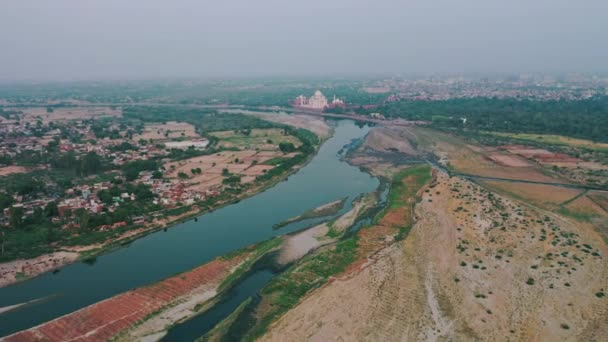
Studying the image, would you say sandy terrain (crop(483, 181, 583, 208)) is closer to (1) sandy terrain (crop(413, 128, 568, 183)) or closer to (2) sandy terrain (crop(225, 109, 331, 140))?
(1) sandy terrain (crop(413, 128, 568, 183))

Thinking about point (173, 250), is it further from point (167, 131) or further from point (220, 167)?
point (167, 131)

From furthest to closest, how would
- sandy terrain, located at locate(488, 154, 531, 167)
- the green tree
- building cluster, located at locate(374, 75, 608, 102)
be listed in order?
building cluster, located at locate(374, 75, 608, 102) < sandy terrain, located at locate(488, 154, 531, 167) < the green tree

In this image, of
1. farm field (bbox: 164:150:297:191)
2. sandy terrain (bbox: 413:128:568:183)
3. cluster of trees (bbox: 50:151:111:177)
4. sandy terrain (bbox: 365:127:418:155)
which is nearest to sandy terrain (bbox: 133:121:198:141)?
farm field (bbox: 164:150:297:191)

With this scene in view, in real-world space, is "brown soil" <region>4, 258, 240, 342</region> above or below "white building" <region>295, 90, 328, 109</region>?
below

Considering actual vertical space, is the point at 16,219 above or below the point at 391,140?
above

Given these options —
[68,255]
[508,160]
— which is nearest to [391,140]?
[508,160]

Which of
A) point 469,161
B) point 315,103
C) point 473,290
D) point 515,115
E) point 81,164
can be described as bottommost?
point 473,290

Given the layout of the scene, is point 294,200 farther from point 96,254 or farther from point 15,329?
point 15,329

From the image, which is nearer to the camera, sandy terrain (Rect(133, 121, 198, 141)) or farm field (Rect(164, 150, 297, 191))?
farm field (Rect(164, 150, 297, 191))
